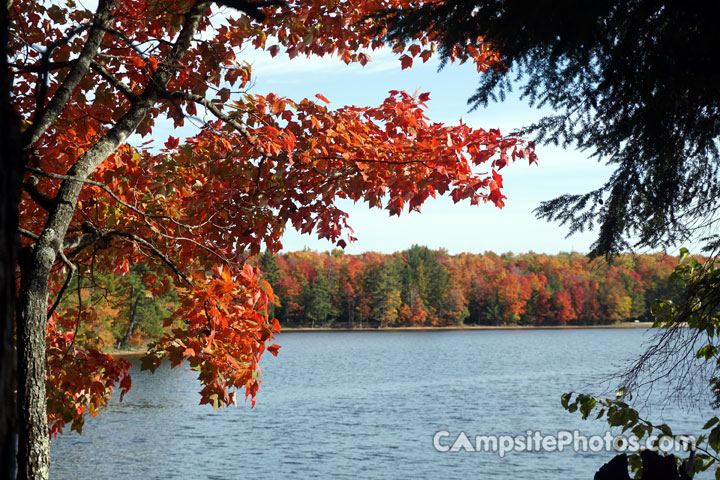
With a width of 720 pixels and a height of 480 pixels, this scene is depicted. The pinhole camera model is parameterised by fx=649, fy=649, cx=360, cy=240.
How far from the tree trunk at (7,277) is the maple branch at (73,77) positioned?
2915 millimetres

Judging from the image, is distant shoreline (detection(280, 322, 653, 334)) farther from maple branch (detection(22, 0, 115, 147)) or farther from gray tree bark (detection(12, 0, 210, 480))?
gray tree bark (detection(12, 0, 210, 480))

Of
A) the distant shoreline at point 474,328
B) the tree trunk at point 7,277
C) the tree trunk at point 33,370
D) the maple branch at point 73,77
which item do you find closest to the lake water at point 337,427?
the tree trunk at point 33,370

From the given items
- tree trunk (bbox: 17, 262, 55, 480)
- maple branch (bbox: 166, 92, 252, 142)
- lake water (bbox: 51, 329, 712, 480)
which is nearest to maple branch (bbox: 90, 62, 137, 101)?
maple branch (bbox: 166, 92, 252, 142)

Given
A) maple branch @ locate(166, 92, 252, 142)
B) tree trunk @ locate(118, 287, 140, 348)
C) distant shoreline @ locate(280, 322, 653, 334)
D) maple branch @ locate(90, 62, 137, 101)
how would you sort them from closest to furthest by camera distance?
maple branch @ locate(90, 62, 137, 101)
maple branch @ locate(166, 92, 252, 142)
tree trunk @ locate(118, 287, 140, 348)
distant shoreline @ locate(280, 322, 653, 334)

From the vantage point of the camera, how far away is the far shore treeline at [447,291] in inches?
4378

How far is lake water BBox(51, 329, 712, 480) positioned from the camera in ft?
60.8

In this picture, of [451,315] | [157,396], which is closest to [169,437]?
[157,396]

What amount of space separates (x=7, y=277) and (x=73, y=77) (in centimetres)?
385

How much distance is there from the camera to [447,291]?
119500 millimetres

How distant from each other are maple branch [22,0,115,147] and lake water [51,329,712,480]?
5.80m

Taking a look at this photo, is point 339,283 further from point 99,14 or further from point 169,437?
point 99,14

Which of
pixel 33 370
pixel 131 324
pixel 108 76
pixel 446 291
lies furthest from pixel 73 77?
pixel 446 291

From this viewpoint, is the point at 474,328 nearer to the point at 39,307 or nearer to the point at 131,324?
the point at 131,324

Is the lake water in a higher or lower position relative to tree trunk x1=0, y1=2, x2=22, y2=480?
lower
